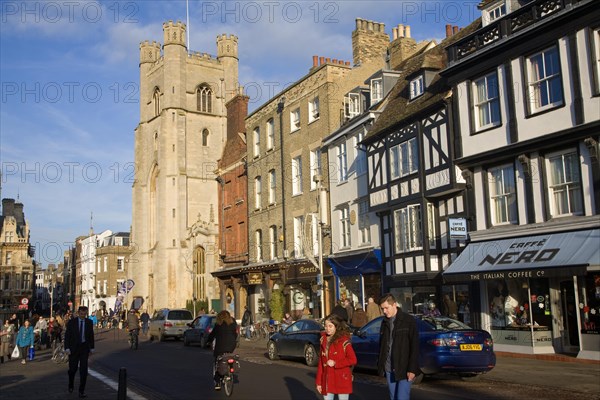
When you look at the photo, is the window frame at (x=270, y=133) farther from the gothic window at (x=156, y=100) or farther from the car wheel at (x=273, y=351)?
the gothic window at (x=156, y=100)

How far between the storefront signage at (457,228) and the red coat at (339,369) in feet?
41.2

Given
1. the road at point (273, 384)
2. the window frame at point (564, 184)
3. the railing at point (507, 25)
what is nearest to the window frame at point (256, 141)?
the railing at point (507, 25)

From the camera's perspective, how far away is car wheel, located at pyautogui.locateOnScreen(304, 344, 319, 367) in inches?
679

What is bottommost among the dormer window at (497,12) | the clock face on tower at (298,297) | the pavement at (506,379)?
the pavement at (506,379)

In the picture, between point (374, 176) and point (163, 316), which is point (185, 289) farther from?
point (374, 176)

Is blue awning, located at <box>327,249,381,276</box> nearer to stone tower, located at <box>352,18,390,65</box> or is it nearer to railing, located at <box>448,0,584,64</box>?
railing, located at <box>448,0,584,64</box>

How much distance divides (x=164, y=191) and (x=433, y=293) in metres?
51.4

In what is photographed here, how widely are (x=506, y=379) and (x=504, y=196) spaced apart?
7.11 metres

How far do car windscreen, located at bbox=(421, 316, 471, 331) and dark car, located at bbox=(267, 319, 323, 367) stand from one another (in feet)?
14.0

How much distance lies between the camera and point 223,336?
12.6 metres

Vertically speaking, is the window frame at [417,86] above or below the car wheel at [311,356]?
above

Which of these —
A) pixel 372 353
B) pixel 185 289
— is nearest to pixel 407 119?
pixel 372 353

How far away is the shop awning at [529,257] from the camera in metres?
15.6

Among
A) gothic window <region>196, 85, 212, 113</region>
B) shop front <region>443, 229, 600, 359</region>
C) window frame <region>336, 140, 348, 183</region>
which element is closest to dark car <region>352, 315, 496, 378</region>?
shop front <region>443, 229, 600, 359</region>
